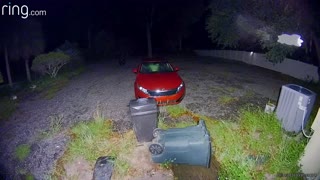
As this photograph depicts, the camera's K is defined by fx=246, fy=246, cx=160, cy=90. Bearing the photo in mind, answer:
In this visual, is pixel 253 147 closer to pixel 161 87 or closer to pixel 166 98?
pixel 166 98

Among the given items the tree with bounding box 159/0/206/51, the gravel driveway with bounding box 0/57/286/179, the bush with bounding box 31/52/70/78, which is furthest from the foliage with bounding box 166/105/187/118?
the tree with bounding box 159/0/206/51

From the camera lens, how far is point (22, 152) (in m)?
6.65

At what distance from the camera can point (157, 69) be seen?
9.17 metres

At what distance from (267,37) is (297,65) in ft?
14.1

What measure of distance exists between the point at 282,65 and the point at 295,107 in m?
9.46

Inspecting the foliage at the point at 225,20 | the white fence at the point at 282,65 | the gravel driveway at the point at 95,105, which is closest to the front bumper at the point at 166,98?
the gravel driveway at the point at 95,105

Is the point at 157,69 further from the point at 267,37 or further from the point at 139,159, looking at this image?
the point at 267,37

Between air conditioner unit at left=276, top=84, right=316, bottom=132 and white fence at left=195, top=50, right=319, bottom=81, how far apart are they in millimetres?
6926

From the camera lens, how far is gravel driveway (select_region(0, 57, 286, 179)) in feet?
21.5

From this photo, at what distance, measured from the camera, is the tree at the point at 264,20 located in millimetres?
9094

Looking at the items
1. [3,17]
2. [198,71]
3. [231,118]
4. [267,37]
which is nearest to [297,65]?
[267,37]

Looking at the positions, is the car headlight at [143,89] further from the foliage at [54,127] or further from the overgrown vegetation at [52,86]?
the overgrown vegetation at [52,86]

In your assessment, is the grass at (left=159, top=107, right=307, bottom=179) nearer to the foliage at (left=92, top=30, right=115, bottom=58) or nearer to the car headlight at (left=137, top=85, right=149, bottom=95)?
the car headlight at (left=137, top=85, right=149, bottom=95)

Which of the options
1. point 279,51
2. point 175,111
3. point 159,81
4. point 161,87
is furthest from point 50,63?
point 279,51
